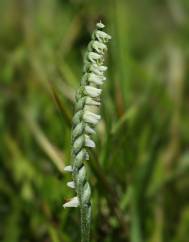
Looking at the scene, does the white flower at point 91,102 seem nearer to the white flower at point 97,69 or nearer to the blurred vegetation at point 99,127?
the white flower at point 97,69

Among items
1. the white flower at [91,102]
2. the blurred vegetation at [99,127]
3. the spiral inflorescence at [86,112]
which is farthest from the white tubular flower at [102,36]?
the blurred vegetation at [99,127]

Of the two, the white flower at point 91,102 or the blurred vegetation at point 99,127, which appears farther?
the blurred vegetation at point 99,127

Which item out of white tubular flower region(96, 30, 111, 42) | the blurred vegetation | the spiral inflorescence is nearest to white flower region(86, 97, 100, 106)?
the spiral inflorescence

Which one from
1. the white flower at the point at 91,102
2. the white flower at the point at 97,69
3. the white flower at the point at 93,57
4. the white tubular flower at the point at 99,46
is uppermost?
the white tubular flower at the point at 99,46

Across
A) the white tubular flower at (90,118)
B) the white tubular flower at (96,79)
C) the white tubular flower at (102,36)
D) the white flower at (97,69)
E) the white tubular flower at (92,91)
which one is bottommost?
the white tubular flower at (90,118)

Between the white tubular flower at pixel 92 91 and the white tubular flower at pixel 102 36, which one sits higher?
the white tubular flower at pixel 102 36

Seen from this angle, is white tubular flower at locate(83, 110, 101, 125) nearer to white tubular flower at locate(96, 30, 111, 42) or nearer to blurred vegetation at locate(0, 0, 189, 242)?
white tubular flower at locate(96, 30, 111, 42)

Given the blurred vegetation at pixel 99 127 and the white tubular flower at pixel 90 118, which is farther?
the blurred vegetation at pixel 99 127

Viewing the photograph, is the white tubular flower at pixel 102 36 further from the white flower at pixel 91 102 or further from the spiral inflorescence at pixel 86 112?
the white flower at pixel 91 102

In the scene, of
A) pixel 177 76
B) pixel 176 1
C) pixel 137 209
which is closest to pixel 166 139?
pixel 177 76
